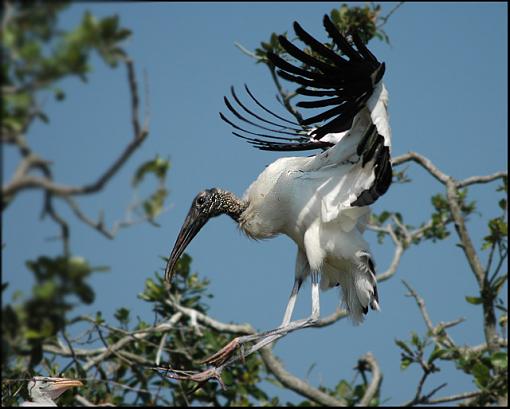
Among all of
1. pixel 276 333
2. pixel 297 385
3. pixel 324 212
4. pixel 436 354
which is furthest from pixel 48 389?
pixel 436 354

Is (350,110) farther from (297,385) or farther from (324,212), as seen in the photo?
(297,385)

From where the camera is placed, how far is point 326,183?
4.02 metres

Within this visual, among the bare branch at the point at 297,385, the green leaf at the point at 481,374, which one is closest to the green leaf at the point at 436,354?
the green leaf at the point at 481,374

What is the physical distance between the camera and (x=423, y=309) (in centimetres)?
570

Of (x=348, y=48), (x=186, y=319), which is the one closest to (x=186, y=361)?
(x=186, y=319)

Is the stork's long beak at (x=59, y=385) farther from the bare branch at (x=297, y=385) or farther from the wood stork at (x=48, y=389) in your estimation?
the bare branch at (x=297, y=385)

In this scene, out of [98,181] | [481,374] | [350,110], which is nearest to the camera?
[98,181]

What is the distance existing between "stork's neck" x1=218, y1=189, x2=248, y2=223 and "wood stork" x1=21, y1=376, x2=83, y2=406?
1189 mm

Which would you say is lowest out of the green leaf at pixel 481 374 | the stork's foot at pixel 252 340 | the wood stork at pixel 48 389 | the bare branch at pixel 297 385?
the wood stork at pixel 48 389

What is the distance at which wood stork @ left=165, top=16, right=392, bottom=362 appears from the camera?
143 inches

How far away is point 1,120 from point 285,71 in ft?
8.58

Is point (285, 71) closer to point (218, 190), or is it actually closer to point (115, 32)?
point (218, 190)

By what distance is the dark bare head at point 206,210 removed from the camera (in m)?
4.46

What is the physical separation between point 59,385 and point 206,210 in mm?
1213
